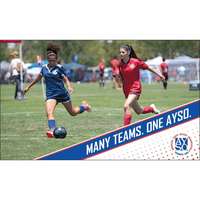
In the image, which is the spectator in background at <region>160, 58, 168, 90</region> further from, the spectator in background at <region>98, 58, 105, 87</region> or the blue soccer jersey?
the spectator in background at <region>98, 58, 105, 87</region>

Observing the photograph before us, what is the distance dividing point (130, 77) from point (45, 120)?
46.8 inches

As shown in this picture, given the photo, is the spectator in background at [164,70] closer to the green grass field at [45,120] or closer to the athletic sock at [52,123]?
the green grass field at [45,120]

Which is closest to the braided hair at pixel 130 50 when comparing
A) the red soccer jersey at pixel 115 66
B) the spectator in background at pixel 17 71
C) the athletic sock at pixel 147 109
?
the red soccer jersey at pixel 115 66

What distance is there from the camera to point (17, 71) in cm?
1138

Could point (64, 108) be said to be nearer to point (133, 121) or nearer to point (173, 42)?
point (133, 121)

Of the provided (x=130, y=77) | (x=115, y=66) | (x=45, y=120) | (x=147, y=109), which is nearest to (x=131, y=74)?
(x=130, y=77)

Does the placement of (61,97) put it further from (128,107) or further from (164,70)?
(164,70)

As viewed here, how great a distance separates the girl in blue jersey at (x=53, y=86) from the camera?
29.7 ft

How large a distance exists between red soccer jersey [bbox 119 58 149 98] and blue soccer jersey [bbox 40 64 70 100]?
→ 0.63 metres

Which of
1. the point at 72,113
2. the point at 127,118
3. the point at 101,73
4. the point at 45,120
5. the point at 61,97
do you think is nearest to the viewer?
the point at 127,118

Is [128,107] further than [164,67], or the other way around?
[164,67]

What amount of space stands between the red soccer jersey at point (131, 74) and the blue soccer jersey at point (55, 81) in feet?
2.05
